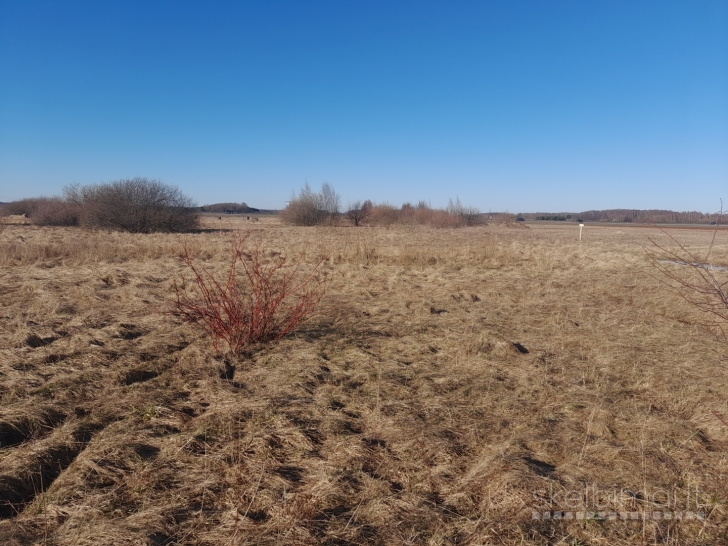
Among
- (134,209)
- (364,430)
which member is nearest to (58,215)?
(134,209)

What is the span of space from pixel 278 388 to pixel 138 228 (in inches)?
1056

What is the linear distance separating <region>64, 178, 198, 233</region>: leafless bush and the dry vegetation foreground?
74.1ft

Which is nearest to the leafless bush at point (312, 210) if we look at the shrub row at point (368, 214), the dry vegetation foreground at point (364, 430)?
the shrub row at point (368, 214)

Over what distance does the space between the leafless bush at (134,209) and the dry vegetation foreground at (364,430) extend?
889 inches

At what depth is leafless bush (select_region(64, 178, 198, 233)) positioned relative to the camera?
87.4 ft

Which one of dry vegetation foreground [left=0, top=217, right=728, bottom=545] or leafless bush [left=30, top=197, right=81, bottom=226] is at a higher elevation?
leafless bush [left=30, top=197, right=81, bottom=226]

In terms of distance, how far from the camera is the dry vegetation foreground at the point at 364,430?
2.21 m

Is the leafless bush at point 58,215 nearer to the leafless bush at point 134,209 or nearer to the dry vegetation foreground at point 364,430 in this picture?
the leafless bush at point 134,209

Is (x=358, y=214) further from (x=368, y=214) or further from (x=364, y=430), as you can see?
(x=364, y=430)

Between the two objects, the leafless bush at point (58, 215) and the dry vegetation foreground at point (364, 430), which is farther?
the leafless bush at point (58, 215)

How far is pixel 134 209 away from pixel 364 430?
91.1 ft

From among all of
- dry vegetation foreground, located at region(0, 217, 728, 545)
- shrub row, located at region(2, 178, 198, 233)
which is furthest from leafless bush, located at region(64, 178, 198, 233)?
dry vegetation foreground, located at region(0, 217, 728, 545)

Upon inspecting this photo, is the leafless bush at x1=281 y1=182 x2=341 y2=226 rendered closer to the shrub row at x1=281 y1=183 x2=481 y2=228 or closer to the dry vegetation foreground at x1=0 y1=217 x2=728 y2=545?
the shrub row at x1=281 y1=183 x2=481 y2=228

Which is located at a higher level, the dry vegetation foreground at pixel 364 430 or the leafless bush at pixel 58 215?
the leafless bush at pixel 58 215
